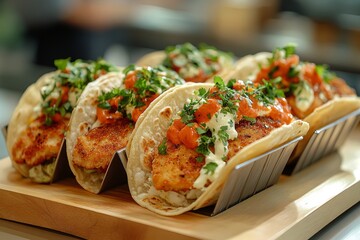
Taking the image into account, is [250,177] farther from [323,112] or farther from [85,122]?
[85,122]

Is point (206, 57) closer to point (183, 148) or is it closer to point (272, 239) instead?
point (183, 148)

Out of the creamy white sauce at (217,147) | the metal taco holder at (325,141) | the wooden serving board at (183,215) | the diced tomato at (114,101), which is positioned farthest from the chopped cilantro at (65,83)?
the metal taco holder at (325,141)

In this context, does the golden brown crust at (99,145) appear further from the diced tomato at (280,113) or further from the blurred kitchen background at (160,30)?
the blurred kitchen background at (160,30)

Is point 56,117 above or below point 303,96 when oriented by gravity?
below

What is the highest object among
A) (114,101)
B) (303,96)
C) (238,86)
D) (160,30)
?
(238,86)

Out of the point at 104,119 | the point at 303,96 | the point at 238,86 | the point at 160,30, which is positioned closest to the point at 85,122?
the point at 104,119
